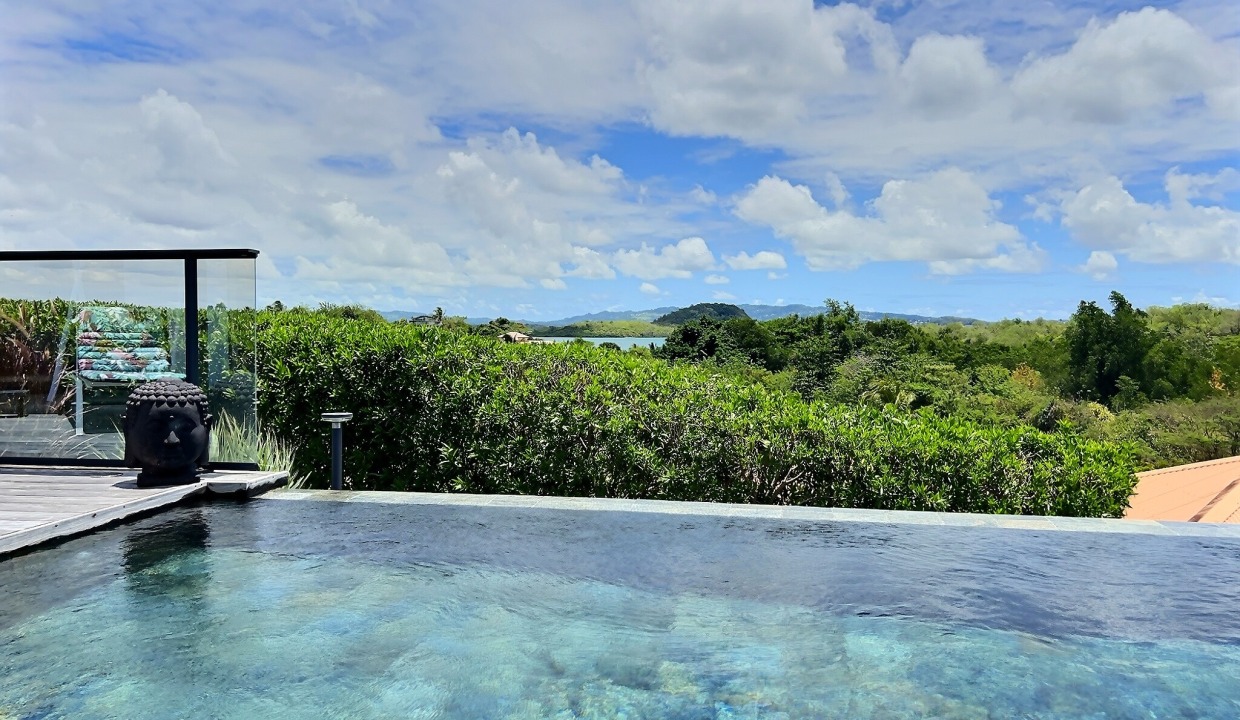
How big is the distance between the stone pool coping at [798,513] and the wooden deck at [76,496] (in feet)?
1.26

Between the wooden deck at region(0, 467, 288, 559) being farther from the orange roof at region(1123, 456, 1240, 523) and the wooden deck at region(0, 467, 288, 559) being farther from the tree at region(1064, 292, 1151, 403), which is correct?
the tree at region(1064, 292, 1151, 403)

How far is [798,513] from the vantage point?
5.83 metres

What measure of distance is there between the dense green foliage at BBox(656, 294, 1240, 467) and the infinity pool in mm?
2915

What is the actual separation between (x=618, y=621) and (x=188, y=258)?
16.8 feet

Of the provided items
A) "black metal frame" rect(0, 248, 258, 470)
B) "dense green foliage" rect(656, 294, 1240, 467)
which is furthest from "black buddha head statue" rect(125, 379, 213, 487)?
"dense green foliage" rect(656, 294, 1240, 467)

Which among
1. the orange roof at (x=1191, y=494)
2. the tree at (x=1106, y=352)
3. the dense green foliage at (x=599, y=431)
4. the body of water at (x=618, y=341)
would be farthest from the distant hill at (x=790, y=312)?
the dense green foliage at (x=599, y=431)

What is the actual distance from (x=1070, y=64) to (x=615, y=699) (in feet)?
48.1

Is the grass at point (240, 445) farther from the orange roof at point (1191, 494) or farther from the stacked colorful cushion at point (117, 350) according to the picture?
the orange roof at point (1191, 494)

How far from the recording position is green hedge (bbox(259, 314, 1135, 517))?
6285mm

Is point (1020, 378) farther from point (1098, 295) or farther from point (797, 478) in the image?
point (797, 478)

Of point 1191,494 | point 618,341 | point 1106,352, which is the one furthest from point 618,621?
point 1106,352

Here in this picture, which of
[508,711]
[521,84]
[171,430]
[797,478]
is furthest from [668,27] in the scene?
[508,711]

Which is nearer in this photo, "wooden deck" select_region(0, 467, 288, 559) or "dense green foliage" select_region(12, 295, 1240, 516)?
"wooden deck" select_region(0, 467, 288, 559)

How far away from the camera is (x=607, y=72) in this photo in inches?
522
